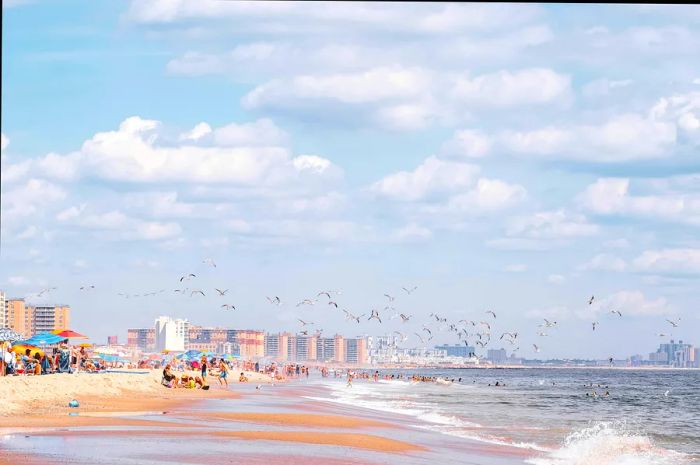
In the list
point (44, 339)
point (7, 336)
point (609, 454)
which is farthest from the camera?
point (44, 339)

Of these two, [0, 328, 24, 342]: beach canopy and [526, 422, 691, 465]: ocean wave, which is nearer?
[526, 422, 691, 465]: ocean wave

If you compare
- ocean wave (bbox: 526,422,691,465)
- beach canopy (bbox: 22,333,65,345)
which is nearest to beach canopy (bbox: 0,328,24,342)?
beach canopy (bbox: 22,333,65,345)

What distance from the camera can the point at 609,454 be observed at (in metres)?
26.1

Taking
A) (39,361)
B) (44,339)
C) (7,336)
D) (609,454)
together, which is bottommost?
(609,454)

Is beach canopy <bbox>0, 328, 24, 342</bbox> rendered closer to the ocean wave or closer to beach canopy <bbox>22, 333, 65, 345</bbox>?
beach canopy <bbox>22, 333, 65, 345</bbox>

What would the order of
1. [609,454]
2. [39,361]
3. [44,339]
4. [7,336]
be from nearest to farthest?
[609,454] < [7,336] < [39,361] < [44,339]

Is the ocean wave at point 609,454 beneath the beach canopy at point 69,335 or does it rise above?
beneath

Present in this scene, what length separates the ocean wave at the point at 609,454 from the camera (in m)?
23.9

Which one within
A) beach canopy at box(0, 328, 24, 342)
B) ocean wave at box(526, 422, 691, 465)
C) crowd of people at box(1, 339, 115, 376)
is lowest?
ocean wave at box(526, 422, 691, 465)

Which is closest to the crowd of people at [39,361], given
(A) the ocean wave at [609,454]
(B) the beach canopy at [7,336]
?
(B) the beach canopy at [7,336]

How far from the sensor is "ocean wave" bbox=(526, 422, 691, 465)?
78.3ft

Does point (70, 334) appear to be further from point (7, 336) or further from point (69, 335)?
point (7, 336)

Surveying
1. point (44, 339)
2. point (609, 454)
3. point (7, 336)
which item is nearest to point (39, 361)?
point (44, 339)

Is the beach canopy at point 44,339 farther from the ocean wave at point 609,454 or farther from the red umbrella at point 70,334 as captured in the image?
the ocean wave at point 609,454
